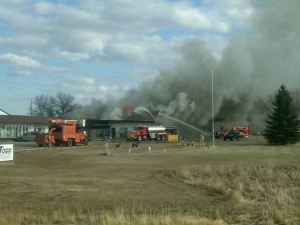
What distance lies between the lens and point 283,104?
69625mm

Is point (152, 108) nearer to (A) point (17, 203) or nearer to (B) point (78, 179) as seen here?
(B) point (78, 179)

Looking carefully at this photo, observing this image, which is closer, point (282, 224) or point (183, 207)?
Answer: point (282, 224)

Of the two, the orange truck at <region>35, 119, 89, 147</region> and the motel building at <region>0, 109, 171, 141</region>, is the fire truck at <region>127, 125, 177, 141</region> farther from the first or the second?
the orange truck at <region>35, 119, 89, 147</region>

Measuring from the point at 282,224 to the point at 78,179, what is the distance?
14431mm

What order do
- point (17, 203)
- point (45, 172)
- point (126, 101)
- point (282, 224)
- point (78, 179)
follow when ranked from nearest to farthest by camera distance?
point (282, 224), point (17, 203), point (78, 179), point (45, 172), point (126, 101)

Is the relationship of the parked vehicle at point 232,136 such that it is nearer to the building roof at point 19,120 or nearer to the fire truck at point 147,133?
the fire truck at point 147,133

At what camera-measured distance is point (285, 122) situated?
228ft

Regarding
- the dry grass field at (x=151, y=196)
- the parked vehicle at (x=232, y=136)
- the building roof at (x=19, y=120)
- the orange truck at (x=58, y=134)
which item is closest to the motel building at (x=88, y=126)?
the building roof at (x=19, y=120)

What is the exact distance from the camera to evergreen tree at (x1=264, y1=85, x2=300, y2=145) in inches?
2734

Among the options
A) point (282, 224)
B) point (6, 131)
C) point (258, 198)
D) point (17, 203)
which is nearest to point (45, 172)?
point (17, 203)

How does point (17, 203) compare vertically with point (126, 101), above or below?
below

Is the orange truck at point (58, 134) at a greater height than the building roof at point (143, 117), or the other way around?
the building roof at point (143, 117)

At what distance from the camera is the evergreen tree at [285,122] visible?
6944 centimetres

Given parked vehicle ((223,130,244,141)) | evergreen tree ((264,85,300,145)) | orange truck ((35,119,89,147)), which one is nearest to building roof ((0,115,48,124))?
orange truck ((35,119,89,147))
